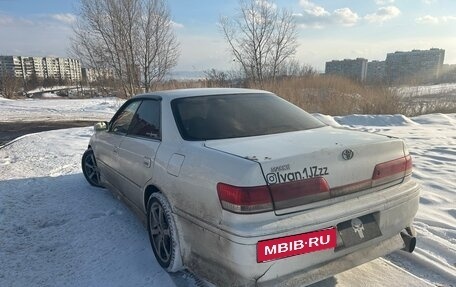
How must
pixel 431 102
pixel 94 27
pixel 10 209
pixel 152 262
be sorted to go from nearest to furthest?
pixel 152 262
pixel 10 209
pixel 431 102
pixel 94 27

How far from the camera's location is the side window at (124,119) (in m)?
3.93

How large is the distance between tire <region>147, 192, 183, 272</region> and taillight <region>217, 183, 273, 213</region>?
0.79m

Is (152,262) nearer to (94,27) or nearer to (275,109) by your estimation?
(275,109)

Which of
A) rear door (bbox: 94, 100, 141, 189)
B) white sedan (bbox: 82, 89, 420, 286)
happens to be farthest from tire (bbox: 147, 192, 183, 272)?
rear door (bbox: 94, 100, 141, 189)

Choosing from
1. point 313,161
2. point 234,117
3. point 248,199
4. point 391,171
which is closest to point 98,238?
point 234,117

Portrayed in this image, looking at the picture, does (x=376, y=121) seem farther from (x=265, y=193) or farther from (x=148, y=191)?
(x=265, y=193)

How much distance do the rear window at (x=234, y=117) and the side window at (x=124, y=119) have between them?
94 centimetres

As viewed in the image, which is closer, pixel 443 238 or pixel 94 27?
pixel 443 238

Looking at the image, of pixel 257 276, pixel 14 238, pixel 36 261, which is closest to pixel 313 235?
pixel 257 276

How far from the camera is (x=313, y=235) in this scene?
212 centimetres

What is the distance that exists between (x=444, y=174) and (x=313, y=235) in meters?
4.25

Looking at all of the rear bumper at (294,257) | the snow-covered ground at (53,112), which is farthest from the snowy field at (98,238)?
the snow-covered ground at (53,112)

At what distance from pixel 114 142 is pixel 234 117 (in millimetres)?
1783

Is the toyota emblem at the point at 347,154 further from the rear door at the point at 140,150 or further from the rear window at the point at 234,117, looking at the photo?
the rear door at the point at 140,150
